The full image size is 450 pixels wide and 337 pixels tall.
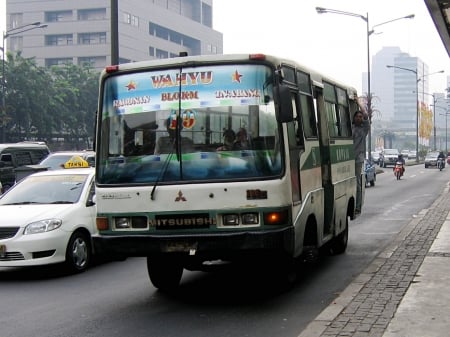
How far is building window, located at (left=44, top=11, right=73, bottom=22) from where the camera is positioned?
95.9 m

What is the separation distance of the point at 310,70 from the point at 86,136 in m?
59.3

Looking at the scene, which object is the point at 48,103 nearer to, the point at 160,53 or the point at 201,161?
the point at 201,161

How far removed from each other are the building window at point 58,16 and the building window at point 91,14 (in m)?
1.71

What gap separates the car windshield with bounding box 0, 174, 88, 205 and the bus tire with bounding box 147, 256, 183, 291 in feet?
7.85

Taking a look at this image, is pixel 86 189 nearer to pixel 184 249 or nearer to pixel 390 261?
pixel 184 249

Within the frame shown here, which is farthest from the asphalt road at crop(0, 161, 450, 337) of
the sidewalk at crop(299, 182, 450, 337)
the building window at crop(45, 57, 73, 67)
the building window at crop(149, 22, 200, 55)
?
the building window at crop(149, 22, 200, 55)

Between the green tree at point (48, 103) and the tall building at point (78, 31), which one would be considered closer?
the green tree at point (48, 103)

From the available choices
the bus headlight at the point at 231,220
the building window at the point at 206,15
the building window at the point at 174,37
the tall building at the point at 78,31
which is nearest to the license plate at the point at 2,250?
the bus headlight at the point at 231,220

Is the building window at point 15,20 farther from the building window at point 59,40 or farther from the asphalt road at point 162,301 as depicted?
the asphalt road at point 162,301

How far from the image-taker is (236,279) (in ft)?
27.5

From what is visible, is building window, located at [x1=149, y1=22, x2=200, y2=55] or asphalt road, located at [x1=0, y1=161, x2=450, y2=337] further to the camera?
building window, located at [x1=149, y1=22, x2=200, y2=55]

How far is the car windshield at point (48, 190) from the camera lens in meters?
9.58

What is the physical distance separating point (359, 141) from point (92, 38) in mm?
87864

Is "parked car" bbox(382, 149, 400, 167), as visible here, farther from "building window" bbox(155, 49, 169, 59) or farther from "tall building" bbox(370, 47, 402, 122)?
"tall building" bbox(370, 47, 402, 122)
